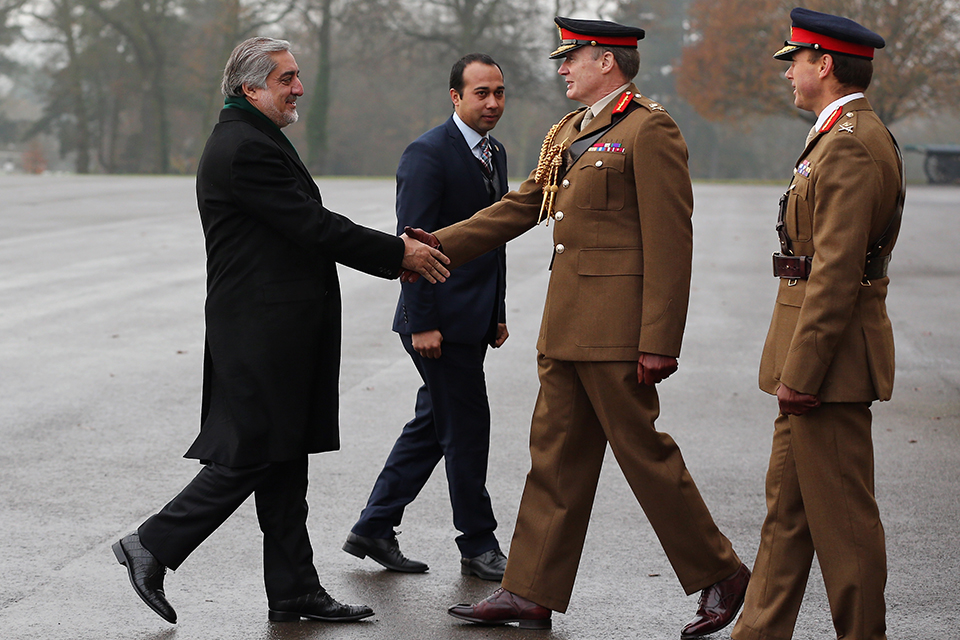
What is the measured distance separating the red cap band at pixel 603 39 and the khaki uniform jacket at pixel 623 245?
0.16 meters

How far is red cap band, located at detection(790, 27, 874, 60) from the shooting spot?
11.6ft

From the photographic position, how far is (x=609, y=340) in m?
3.96

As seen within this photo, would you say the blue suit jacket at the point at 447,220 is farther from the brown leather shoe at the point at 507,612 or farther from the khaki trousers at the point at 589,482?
the brown leather shoe at the point at 507,612

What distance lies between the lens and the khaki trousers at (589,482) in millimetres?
3953

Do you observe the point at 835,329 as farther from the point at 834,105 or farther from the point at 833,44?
the point at 833,44

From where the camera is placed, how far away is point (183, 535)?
406 centimetres

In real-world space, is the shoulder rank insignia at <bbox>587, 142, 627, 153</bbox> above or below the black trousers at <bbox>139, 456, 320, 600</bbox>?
above

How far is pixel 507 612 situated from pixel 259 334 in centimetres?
133

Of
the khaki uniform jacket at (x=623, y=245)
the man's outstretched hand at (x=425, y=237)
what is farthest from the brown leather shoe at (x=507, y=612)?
the man's outstretched hand at (x=425, y=237)

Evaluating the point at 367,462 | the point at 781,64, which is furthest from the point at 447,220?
the point at 781,64

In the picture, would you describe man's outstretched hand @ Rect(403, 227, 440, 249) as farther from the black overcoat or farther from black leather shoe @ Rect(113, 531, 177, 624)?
black leather shoe @ Rect(113, 531, 177, 624)

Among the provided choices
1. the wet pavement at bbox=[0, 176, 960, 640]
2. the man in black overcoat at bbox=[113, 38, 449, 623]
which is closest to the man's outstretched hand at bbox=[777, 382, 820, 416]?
the wet pavement at bbox=[0, 176, 960, 640]

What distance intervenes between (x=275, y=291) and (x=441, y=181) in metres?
0.91

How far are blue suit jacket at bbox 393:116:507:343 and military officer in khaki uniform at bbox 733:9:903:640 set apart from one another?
1345mm
